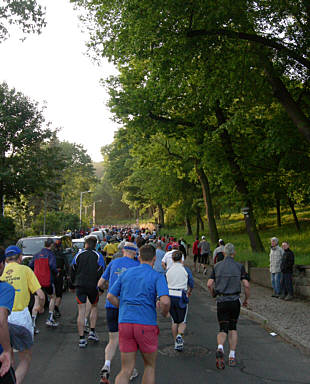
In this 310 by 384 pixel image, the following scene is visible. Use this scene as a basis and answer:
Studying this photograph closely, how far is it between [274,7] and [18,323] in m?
12.8

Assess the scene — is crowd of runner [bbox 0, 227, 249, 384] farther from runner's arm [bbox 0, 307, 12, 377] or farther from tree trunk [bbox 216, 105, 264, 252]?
tree trunk [bbox 216, 105, 264, 252]

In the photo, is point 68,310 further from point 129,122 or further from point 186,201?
point 186,201

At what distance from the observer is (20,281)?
528 centimetres

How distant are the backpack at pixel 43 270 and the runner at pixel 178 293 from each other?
121 inches

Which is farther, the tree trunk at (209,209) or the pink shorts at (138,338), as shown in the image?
the tree trunk at (209,209)

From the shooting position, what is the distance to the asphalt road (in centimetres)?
600

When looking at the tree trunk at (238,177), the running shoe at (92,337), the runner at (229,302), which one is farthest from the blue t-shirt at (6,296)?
the tree trunk at (238,177)

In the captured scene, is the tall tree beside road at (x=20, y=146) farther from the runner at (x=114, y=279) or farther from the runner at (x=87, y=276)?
the runner at (x=114, y=279)

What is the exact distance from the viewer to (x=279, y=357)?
7270 mm

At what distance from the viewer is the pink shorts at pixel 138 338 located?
460 centimetres

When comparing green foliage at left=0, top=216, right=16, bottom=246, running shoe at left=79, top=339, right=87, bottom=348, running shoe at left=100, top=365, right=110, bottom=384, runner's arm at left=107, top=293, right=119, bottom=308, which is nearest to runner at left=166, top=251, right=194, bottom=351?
running shoe at left=79, top=339, right=87, bottom=348

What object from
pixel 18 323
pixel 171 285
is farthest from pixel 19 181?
pixel 18 323

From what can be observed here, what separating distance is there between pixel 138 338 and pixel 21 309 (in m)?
1.50

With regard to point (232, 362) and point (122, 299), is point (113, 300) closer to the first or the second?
point (122, 299)
